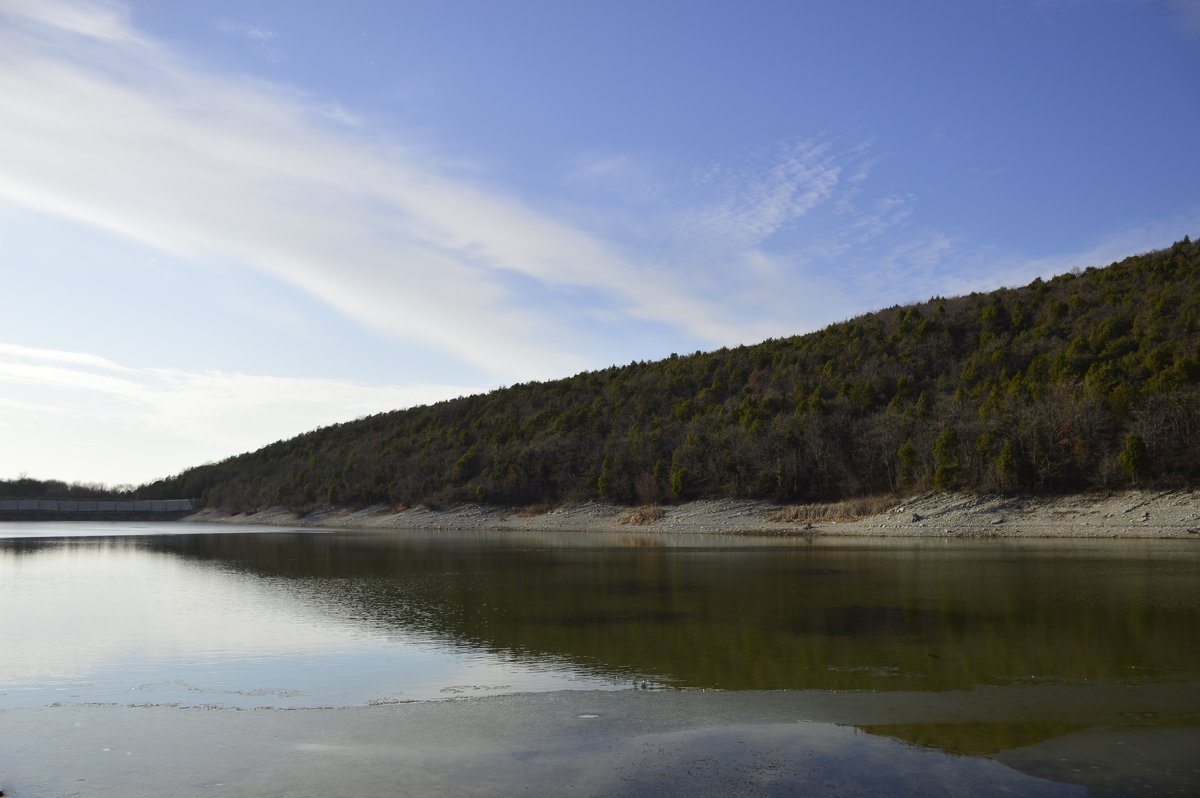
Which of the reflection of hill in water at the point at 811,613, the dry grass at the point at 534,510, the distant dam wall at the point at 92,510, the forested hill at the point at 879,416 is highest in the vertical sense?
the forested hill at the point at 879,416

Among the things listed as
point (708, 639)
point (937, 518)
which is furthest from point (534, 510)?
point (708, 639)

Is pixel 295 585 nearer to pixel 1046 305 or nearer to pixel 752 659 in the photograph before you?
pixel 752 659

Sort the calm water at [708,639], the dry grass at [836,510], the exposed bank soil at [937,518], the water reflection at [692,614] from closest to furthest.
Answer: the calm water at [708,639]
the water reflection at [692,614]
the exposed bank soil at [937,518]
the dry grass at [836,510]

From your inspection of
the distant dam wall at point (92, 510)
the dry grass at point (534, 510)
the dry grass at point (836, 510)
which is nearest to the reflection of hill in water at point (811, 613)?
the dry grass at point (836, 510)

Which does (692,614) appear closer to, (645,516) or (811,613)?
(811,613)

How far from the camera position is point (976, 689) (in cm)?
1329

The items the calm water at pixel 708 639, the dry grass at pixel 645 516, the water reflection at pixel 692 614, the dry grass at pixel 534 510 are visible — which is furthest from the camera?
the dry grass at pixel 534 510

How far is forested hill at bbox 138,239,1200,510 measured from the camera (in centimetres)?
5384

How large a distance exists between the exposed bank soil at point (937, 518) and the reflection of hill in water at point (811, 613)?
9.46m

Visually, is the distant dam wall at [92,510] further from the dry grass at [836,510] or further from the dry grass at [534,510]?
the dry grass at [836,510]

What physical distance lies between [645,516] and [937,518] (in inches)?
939

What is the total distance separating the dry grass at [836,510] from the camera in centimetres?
5881

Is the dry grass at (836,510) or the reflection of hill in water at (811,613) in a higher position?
the dry grass at (836,510)

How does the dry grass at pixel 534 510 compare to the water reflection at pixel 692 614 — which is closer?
the water reflection at pixel 692 614
